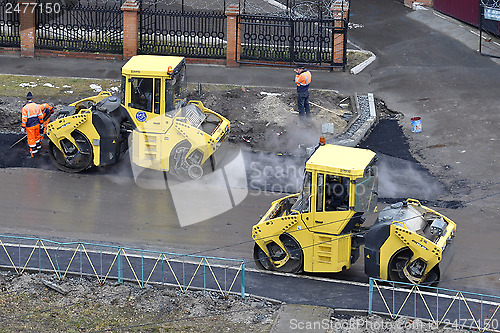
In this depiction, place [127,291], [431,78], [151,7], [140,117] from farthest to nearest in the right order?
[151,7]
[431,78]
[140,117]
[127,291]

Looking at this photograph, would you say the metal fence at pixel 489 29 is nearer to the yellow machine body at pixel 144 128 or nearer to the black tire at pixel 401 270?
the yellow machine body at pixel 144 128

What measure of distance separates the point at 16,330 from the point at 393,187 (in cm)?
908

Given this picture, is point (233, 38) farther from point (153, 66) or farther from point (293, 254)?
point (293, 254)

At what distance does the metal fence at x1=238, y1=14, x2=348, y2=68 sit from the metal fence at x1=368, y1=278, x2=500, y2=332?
1389 cm

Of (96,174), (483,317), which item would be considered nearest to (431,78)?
(96,174)

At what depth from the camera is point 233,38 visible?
27.4 metres

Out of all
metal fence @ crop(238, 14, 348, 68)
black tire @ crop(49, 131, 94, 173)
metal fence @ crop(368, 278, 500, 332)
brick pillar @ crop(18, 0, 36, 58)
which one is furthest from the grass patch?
metal fence @ crop(368, 278, 500, 332)

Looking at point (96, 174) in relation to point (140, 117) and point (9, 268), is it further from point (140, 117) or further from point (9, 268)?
point (9, 268)

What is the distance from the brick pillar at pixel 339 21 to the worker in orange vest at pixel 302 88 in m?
4.42

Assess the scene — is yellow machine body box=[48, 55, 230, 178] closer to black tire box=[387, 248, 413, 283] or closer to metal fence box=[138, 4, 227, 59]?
black tire box=[387, 248, 413, 283]

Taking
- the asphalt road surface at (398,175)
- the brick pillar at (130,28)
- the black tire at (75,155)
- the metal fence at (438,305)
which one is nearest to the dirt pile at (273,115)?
the asphalt road surface at (398,175)

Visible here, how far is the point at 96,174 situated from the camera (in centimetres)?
1970

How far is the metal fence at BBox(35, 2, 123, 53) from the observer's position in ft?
92.1

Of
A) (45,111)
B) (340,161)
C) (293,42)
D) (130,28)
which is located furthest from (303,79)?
(340,161)
